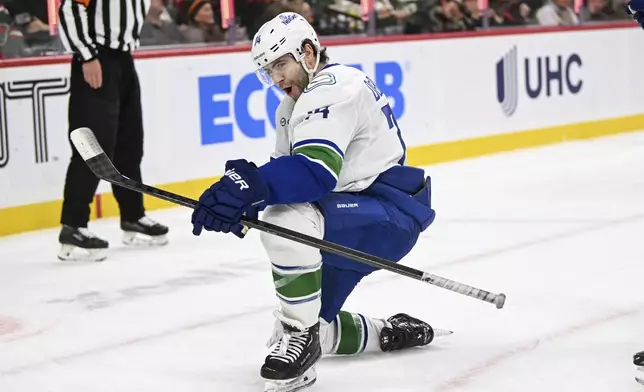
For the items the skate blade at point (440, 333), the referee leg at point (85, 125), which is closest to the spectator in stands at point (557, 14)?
the referee leg at point (85, 125)

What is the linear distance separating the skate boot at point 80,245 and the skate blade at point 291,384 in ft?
6.67

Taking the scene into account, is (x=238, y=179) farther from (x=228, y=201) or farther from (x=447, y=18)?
(x=447, y=18)

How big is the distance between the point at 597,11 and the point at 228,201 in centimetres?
701

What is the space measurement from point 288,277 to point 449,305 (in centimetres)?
105

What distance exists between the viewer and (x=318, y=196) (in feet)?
8.75

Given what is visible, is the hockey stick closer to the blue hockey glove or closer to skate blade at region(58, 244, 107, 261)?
the blue hockey glove

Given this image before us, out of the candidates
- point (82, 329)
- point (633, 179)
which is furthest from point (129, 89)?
point (633, 179)

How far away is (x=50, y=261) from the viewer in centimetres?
470

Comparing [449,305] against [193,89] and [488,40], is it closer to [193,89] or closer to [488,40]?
[193,89]

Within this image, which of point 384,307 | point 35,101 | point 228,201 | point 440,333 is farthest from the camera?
point 35,101

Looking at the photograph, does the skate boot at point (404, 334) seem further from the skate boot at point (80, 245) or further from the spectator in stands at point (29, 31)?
the spectator in stands at point (29, 31)

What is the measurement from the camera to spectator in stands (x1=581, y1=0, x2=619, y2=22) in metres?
8.97

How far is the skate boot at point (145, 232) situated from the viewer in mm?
4996

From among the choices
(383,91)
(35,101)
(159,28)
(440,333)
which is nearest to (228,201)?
(440,333)
